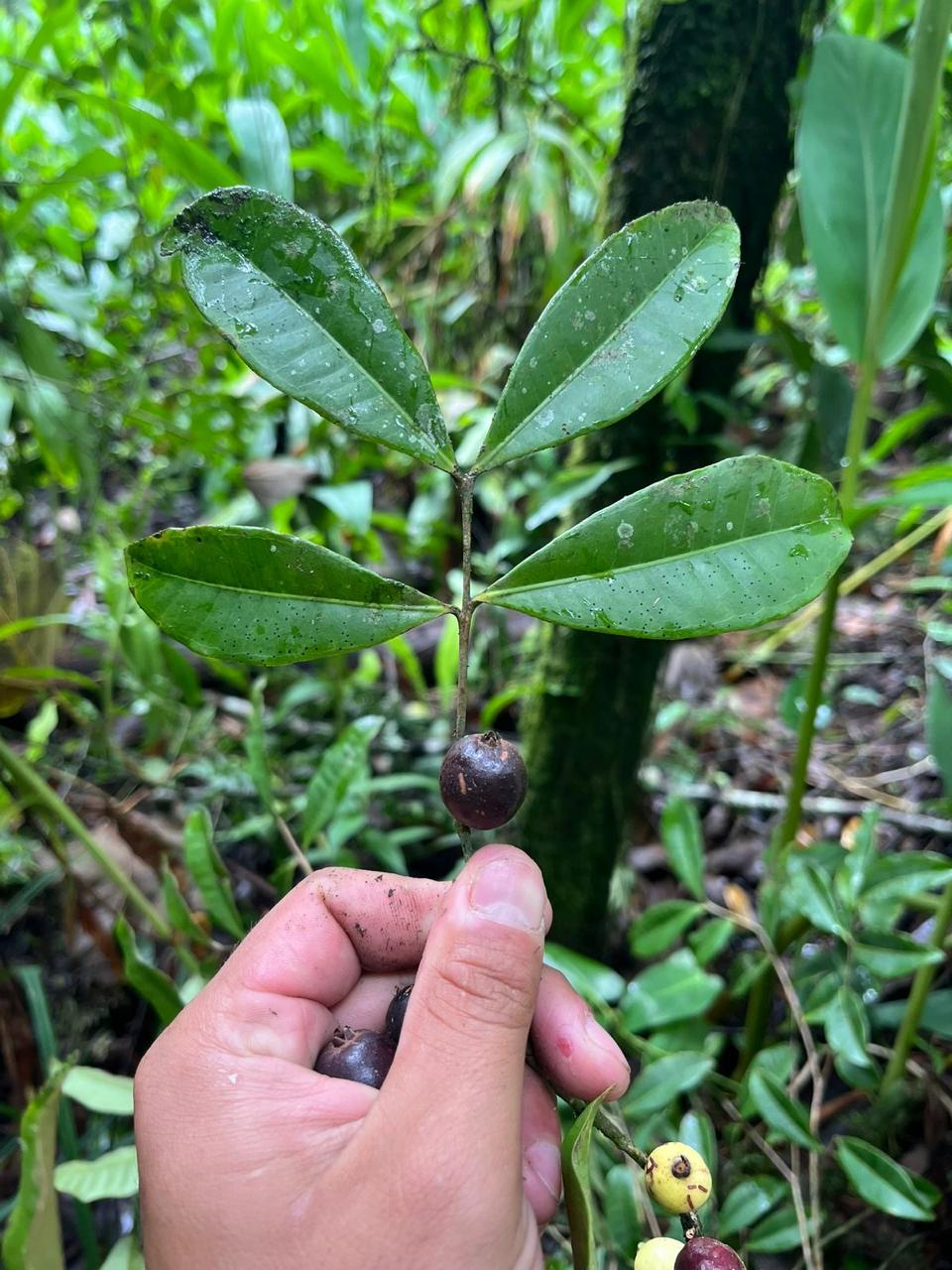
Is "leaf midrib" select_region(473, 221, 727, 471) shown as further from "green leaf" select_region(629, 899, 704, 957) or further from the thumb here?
"green leaf" select_region(629, 899, 704, 957)

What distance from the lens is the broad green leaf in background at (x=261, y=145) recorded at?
122 cm

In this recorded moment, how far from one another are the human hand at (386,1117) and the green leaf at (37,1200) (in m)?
0.25

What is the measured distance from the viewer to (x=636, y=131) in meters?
1.08

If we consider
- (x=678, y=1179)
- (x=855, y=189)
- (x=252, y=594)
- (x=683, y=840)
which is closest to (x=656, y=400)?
(x=855, y=189)

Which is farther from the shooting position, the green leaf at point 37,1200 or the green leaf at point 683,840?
the green leaf at point 683,840

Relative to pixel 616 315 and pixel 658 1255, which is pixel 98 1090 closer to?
pixel 658 1255

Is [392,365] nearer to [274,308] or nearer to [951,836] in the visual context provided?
[274,308]

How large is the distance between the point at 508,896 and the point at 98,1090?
63 cm

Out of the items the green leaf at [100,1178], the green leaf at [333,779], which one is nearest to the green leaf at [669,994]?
the green leaf at [333,779]

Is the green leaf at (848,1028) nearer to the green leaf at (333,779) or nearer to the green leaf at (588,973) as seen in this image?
the green leaf at (588,973)

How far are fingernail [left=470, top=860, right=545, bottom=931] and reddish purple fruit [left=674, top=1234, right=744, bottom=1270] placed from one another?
0.22 m

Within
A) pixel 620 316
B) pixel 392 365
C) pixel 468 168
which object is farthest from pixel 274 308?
pixel 468 168

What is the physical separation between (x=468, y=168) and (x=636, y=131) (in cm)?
59

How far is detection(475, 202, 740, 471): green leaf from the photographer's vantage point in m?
0.51
